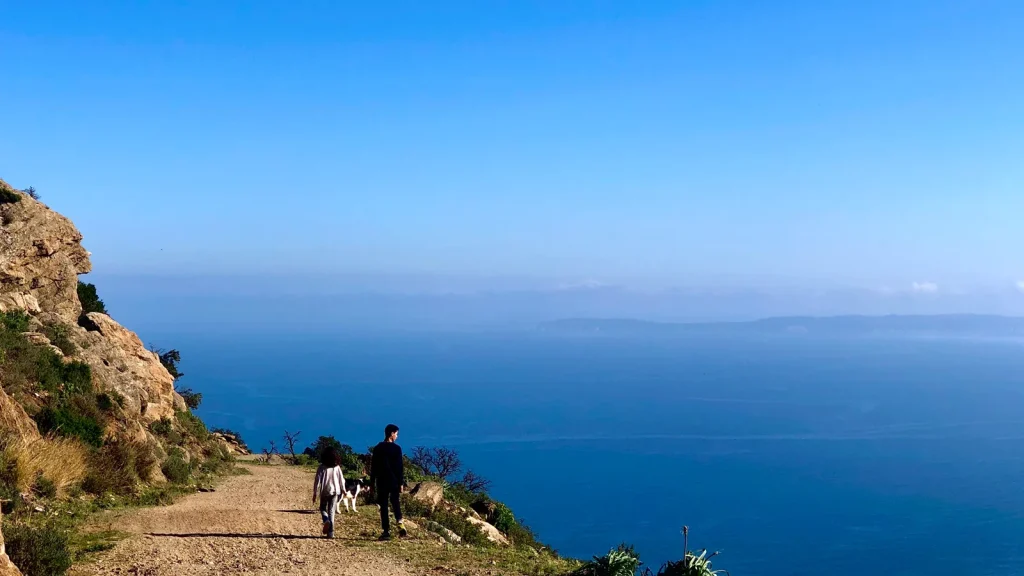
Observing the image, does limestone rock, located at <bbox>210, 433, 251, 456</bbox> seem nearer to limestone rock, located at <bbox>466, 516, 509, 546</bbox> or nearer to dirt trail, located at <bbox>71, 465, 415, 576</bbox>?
limestone rock, located at <bbox>466, 516, 509, 546</bbox>

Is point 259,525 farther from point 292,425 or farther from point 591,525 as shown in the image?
point 292,425

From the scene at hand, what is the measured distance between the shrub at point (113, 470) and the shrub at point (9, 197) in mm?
12099

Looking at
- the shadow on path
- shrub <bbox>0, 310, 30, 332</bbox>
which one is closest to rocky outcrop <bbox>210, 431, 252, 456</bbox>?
shrub <bbox>0, 310, 30, 332</bbox>

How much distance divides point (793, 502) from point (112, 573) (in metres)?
109

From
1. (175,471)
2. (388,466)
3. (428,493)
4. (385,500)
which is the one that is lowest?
(428,493)

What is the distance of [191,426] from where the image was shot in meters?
22.5

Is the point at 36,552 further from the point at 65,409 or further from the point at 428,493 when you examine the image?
the point at 428,493

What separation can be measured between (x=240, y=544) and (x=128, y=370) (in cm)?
1220

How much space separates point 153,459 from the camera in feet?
50.8

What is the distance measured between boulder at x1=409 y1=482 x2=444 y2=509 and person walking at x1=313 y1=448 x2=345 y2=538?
4997 millimetres

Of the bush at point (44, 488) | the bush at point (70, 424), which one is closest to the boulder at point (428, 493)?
the bush at point (70, 424)

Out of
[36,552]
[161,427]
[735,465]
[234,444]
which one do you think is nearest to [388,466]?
[36,552]

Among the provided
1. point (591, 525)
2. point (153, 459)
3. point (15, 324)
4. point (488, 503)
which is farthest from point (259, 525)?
point (591, 525)

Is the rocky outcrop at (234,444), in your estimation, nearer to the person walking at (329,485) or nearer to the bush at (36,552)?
the person walking at (329,485)
